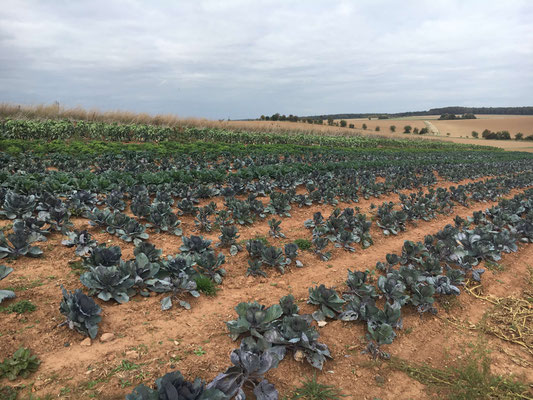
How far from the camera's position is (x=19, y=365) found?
2.71 m

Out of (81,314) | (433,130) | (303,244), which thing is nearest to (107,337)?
(81,314)

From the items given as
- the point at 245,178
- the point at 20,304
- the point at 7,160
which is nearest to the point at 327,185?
the point at 245,178

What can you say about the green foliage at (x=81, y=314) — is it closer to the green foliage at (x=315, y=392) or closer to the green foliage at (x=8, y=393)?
the green foliage at (x=8, y=393)

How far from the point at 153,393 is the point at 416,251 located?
483 centimetres

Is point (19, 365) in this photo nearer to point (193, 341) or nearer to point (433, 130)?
point (193, 341)

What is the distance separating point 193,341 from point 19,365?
4.86ft

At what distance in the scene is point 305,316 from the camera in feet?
11.5

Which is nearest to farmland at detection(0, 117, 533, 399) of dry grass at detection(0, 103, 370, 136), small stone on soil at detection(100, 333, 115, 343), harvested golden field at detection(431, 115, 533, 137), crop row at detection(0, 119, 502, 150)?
small stone on soil at detection(100, 333, 115, 343)

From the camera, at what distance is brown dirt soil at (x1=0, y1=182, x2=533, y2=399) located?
9.35 feet

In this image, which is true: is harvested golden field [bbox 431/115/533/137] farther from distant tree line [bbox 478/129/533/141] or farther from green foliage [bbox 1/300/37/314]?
green foliage [bbox 1/300/37/314]

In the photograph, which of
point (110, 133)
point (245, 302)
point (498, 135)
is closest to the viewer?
point (245, 302)

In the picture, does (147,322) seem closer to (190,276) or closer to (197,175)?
(190,276)

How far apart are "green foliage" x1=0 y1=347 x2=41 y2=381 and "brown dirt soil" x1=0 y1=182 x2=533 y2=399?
0.07m

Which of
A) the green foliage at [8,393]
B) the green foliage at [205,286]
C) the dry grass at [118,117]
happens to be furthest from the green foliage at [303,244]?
the dry grass at [118,117]
